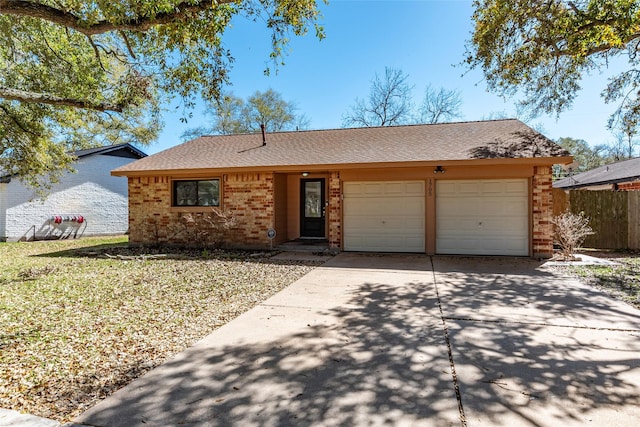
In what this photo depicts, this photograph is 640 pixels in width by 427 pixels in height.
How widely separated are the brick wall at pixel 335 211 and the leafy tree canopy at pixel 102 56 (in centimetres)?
452

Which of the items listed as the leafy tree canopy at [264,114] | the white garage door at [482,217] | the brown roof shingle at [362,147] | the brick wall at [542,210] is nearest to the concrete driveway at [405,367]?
the brick wall at [542,210]

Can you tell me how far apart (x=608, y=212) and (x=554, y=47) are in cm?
517

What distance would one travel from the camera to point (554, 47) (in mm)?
9039

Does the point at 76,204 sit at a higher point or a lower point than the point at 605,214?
higher

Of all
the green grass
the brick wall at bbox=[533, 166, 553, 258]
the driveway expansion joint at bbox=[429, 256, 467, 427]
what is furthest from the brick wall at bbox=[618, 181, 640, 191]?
the driveway expansion joint at bbox=[429, 256, 467, 427]

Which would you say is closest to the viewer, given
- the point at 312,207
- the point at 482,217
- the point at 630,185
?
the point at 482,217

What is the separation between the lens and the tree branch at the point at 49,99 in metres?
7.05

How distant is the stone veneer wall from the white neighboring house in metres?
5.63

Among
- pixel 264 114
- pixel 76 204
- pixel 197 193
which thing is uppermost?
pixel 264 114

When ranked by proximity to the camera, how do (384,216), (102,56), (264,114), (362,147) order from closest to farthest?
(102,56) < (384,216) < (362,147) < (264,114)

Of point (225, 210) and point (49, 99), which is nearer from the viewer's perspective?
point (49, 99)

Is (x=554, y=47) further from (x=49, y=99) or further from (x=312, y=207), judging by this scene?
(x=49, y=99)

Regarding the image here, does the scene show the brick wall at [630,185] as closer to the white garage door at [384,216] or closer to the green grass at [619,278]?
the green grass at [619,278]

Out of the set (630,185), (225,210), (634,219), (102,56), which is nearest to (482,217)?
(634,219)
